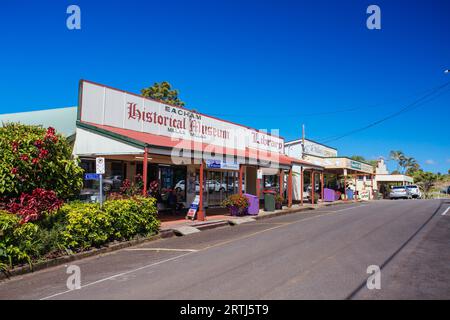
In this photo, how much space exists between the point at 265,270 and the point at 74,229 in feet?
17.2

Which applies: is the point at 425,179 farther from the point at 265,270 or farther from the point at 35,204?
the point at 35,204

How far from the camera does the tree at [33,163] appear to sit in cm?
959

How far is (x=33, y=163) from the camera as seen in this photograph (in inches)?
385

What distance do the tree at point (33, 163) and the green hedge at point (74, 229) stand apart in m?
0.80

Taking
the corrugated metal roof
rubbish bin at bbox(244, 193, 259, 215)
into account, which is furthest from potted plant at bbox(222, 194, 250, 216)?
the corrugated metal roof

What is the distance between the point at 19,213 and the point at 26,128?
246 cm

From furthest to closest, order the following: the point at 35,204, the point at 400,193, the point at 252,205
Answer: the point at 400,193, the point at 252,205, the point at 35,204

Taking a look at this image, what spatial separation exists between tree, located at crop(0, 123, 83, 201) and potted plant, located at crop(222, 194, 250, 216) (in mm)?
9484

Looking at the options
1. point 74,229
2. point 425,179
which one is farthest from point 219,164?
point 425,179

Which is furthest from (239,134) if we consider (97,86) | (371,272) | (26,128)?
(371,272)

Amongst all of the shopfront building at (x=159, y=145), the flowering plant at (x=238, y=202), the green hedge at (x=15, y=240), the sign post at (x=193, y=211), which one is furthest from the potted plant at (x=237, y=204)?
the green hedge at (x=15, y=240)

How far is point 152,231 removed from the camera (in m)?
13.1

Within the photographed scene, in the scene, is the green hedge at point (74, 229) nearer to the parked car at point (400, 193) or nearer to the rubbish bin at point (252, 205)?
the rubbish bin at point (252, 205)
